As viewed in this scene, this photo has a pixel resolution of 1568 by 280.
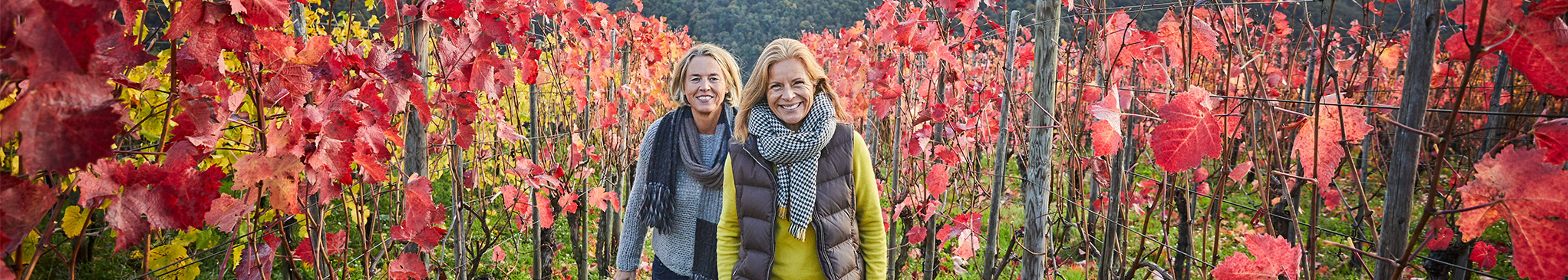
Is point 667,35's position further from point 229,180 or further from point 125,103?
point 125,103

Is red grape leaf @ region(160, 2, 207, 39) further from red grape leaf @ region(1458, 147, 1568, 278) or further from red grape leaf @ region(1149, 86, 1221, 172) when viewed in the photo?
red grape leaf @ region(1458, 147, 1568, 278)

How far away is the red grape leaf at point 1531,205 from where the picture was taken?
0.65 metres

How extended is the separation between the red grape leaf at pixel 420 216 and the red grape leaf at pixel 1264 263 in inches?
55.2

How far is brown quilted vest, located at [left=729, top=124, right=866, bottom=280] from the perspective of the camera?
72.6 inches

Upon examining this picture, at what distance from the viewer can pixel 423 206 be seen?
1.42 metres

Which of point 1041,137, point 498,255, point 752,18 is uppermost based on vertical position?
point 752,18

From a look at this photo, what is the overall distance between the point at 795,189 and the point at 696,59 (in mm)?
627

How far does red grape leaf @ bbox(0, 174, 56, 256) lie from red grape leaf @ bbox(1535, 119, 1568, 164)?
1.52 m

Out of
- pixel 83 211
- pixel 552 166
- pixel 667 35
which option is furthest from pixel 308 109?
pixel 667 35

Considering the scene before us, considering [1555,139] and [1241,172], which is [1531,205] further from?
[1241,172]

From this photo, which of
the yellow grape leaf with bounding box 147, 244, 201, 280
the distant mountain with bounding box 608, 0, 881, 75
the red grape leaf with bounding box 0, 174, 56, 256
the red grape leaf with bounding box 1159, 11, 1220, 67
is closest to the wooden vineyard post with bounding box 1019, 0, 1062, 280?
the red grape leaf with bounding box 1159, 11, 1220, 67

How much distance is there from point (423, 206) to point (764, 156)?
829 mm

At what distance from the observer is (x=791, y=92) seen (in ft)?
6.33

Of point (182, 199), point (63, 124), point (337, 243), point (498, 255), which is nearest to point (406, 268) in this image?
point (337, 243)
